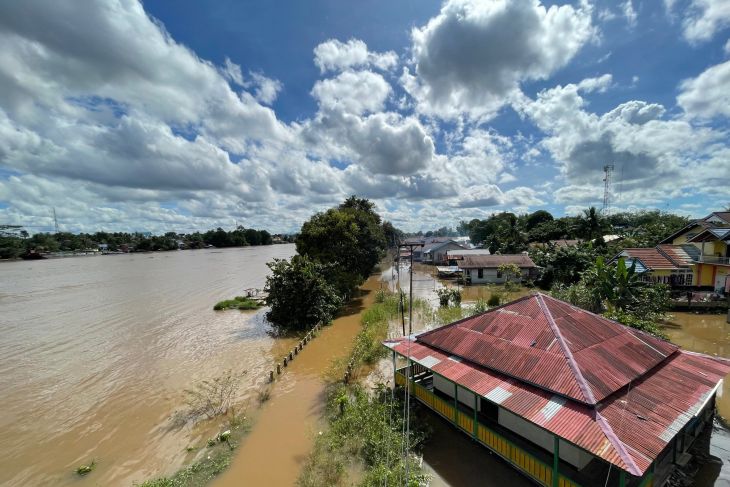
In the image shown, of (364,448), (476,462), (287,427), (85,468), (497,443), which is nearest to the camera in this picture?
(497,443)

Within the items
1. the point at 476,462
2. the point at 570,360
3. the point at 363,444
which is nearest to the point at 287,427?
the point at 363,444

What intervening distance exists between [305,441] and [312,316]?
12650mm

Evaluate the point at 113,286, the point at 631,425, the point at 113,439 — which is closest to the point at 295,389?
the point at 113,439

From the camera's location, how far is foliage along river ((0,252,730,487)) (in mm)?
9586

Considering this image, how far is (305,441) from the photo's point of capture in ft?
34.2

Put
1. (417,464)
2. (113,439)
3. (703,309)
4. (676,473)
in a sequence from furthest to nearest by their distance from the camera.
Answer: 1. (703,309)
2. (113,439)
3. (417,464)
4. (676,473)

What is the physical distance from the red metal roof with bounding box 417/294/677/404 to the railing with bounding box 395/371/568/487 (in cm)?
167

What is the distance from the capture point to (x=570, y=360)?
785cm

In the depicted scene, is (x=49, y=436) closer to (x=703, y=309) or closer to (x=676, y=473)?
(x=676, y=473)

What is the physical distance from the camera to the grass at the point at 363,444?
8.19m

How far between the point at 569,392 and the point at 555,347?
4.89ft

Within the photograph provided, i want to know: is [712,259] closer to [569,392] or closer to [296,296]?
[569,392]

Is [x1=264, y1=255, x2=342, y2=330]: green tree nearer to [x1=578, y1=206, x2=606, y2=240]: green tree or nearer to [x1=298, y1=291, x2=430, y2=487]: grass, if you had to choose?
[x1=298, y1=291, x2=430, y2=487]: grass

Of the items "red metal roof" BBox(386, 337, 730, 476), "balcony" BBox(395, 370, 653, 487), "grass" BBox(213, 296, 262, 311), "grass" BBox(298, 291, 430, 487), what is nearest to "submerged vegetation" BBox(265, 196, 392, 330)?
"grass" BBox(213, 296, 262, 311)
